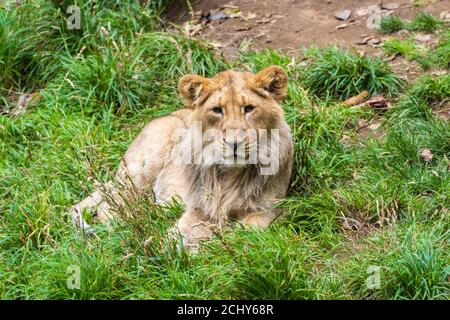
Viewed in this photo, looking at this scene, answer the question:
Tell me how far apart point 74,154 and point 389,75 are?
10.00ft

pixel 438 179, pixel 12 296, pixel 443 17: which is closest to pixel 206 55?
pixel 443 17

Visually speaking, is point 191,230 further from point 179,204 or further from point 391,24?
point 391,24

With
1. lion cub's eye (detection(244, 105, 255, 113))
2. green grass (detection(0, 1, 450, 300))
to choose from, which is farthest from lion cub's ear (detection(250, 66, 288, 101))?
green grass (detection(0, 1, 450, 300))

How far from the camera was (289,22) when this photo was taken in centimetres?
1094

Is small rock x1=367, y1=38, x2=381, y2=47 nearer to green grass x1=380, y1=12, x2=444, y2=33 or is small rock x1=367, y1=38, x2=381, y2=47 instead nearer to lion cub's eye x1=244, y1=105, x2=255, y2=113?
green grass x1=380, y1=12, x2=444, y2=33

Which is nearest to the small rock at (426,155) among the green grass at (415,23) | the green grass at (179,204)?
the green grass at (179,204)

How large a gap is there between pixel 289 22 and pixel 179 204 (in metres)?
3.36

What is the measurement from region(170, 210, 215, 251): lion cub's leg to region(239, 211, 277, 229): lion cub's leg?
0.96 ft

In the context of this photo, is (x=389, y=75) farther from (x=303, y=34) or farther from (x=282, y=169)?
(x=282, y=169)

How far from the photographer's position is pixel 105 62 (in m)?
10.1

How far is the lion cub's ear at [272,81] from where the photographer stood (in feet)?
25.3

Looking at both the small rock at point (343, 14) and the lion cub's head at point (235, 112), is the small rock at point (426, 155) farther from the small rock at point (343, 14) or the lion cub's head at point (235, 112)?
the small rock at point (343, 14)

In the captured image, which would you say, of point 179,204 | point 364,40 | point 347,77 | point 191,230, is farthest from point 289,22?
point 191,230

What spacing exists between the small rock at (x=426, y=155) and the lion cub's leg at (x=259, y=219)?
4.38 feet
